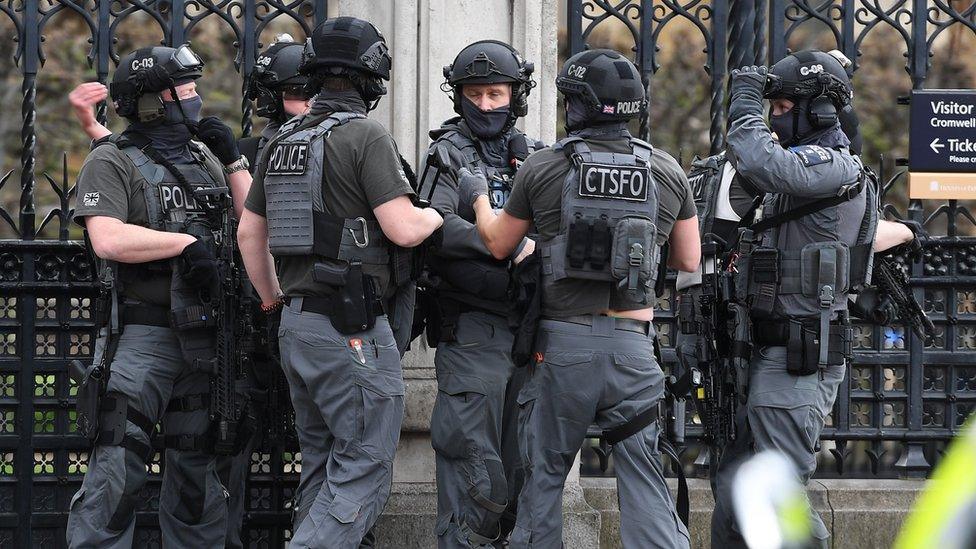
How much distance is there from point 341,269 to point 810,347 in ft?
5.74

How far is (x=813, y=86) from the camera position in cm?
481

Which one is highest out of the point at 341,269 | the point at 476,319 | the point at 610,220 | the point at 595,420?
the point at 610,220

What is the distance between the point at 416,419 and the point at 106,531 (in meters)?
1.53

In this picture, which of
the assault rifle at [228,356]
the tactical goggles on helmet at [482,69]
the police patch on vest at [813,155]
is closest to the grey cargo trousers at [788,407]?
the police patch on vest at [813,155]

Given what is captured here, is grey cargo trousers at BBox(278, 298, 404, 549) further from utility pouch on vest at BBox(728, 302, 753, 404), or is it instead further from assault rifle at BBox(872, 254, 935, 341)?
assault rifle at BBox(872, 254, 935, 341)

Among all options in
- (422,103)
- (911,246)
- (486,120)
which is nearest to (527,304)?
(486,120)

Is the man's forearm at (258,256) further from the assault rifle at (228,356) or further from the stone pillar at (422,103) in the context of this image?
the stone pillar at (422,103)

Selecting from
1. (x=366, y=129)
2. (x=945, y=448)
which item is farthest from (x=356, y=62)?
(x=945, y=448)

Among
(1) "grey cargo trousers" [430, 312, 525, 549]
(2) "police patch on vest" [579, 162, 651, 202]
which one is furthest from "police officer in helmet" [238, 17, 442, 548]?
(2) "police patch on vest" [579, 162, 651, 202]

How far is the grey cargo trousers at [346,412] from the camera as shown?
14.2ft

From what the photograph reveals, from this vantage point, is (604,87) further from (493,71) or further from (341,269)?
(341,269)

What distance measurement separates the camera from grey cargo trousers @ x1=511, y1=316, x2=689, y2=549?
4336 millimetres

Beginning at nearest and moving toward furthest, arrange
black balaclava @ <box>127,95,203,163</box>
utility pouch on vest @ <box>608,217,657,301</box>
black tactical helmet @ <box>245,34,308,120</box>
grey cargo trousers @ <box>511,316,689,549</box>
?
utility pouch on vest @ <box>608,217,657,301</box>
grey cargo trousers @ <box>511,316,689,549</box>
black balaclava @ <box>127,95,203,163</box>
black tactical helmet @ <box>245,34,308,120</box>

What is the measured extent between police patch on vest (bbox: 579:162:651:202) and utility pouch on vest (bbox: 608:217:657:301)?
89 mm
